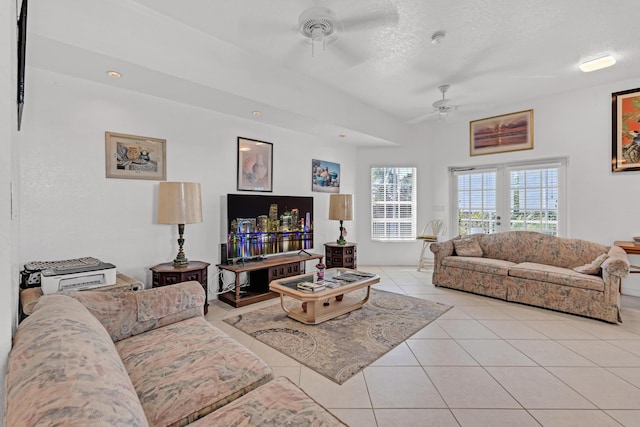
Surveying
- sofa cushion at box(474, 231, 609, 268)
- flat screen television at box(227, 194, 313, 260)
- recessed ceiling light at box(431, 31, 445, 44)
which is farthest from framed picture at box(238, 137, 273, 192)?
sofa cushion at box(474, 231, 609, 268)

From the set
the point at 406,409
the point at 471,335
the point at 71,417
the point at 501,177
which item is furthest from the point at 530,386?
the point at 501,177

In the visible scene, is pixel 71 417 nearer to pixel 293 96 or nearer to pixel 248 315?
pixel 248 315

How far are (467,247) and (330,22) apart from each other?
11.8ft

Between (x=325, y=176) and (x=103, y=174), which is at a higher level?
(x=325, y=176)

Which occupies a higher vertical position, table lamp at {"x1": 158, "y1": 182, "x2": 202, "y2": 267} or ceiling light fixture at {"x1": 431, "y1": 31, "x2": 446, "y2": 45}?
ceiling light fixture at {"x1": 431, "y1": 31, "x2": 446, "y2": 45}

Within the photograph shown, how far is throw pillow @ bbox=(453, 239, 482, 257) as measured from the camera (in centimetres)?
429

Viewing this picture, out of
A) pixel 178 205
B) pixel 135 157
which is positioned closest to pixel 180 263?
pixel 178 205

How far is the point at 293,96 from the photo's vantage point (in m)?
3.62

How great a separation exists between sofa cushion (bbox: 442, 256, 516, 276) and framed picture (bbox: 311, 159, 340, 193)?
2.28 metres

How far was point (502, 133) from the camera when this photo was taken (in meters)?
4.88

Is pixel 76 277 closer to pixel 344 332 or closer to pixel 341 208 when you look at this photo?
pixel 344 332

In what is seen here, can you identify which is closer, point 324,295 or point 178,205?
point 324,295

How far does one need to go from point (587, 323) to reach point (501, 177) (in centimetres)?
275

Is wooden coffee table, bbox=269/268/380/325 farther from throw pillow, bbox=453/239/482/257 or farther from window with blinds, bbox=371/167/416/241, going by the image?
window with blinds, bbox=371/167/416/241
